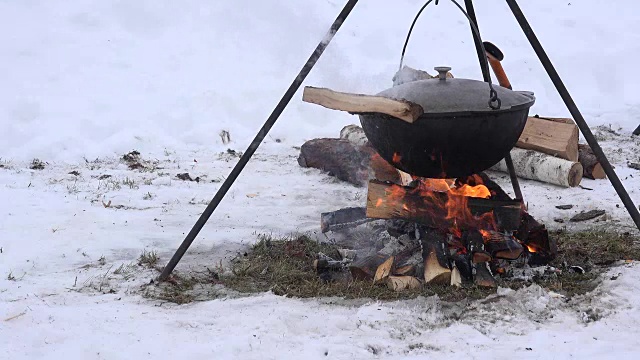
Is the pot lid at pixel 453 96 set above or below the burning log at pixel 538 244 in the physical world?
above

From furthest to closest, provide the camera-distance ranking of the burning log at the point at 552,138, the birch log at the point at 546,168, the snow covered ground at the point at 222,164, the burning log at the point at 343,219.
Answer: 1. the burning log at the point at 552,138
2. the birch log at the point at 546,168
3. the burning log at the point at 343,219
4. the snow covered ground at the point at 222,164

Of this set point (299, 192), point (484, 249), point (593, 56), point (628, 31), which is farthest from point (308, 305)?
point (628, 31)

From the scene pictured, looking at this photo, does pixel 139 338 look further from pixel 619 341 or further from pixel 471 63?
pixel 471 63

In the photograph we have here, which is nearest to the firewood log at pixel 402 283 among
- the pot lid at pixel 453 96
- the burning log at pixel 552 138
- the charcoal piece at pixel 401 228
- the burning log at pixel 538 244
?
the charcoal piece at pixel 401 228

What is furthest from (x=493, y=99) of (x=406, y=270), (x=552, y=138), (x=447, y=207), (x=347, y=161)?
(x=552, y=138)

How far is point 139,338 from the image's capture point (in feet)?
10.4

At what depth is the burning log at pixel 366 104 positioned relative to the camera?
3.50 m

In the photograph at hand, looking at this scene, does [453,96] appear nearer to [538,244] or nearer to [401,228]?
[401,228]

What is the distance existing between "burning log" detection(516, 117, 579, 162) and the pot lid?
8.94ft

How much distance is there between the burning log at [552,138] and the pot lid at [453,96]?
2724 mm

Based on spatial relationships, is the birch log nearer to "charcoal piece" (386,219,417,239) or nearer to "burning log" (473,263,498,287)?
"charcoal piece" (386,219,417,239)

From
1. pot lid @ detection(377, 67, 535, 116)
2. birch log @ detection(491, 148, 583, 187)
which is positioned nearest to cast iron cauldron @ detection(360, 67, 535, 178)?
pot lid @ detection(377, 67, 535, 116)

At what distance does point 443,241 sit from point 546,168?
2766 millimetres

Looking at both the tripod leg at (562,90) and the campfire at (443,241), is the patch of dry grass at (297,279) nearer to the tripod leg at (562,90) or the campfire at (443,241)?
the campfire at (443,241)
